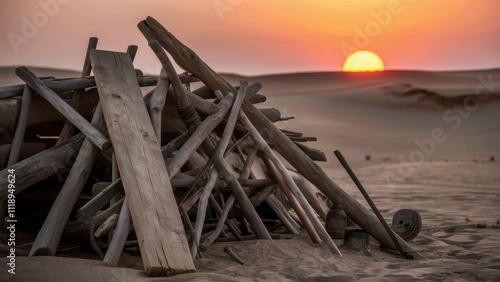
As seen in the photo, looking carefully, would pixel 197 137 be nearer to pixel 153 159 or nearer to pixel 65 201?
pixel 153 159

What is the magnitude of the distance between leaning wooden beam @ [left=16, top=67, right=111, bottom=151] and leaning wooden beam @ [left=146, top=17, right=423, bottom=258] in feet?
3.83

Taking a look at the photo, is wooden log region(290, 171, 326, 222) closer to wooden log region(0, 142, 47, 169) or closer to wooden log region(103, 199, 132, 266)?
wooden log region(0, 142, 47, 169)

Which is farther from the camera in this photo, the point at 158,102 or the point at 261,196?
the point at 261,196

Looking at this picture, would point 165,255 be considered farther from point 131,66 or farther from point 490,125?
point 490,125

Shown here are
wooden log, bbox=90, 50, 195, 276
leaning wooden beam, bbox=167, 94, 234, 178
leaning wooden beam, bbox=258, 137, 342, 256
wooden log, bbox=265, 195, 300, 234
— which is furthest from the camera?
wooden log, bbox=265, 195, 300, 234

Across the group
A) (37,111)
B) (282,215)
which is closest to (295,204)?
(282,215)

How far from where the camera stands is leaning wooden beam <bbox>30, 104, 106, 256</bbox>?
5789 mm

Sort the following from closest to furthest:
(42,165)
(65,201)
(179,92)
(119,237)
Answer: (119,237), (65,201), (42,165), (179,92)

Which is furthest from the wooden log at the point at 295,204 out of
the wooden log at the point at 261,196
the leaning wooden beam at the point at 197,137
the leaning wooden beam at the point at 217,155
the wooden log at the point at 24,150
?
the wooden log at the point at 24,150

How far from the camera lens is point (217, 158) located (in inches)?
265

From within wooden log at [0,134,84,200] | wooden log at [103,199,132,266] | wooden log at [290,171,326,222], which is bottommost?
wooden log at [103,199,132,266]

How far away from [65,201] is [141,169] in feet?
2.55

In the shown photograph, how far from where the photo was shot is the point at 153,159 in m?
5.93

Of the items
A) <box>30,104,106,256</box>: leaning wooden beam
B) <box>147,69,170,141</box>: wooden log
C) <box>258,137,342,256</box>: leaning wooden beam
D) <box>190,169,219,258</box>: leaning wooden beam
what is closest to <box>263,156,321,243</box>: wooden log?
<box>258,137,342,256</box>: leaning wooden beam
